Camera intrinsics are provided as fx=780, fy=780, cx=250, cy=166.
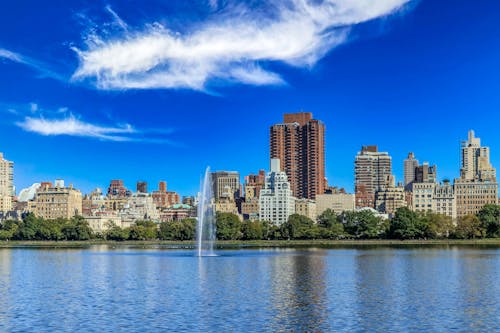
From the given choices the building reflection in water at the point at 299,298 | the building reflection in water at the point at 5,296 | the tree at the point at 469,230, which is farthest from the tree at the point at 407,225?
the building reflection in water at the point at 5,296

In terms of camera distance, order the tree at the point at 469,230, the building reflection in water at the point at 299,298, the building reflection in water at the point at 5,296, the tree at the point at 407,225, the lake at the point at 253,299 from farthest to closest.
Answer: the tree at the point at 407,225 < the tree at the point at 469,230 < the building reflection in water at the point at 5,296 < the building reflection in water at the point at 299,298 < the lake at the point at 253,299

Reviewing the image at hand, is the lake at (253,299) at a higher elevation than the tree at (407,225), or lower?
lower

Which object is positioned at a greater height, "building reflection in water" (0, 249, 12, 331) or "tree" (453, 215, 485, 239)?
"tree" (453, 215, 485, 239)

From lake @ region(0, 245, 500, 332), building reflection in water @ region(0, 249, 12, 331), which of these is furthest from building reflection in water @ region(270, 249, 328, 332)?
building reflection in water @ region(0, 249, 12, 331)

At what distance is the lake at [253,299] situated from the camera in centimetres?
4609

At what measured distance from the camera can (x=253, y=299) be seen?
57.3 metres

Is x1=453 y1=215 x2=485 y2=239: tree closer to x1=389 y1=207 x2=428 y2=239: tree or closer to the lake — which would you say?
x1=389 y1=207 x2=428 y2=239: tree

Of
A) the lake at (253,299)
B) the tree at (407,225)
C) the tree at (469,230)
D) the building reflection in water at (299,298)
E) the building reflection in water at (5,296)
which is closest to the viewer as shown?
the lake at (253,299)

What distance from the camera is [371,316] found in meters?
48.7

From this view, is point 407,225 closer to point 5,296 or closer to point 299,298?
point 299,298

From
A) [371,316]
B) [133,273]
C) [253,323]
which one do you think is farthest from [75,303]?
[133,273]

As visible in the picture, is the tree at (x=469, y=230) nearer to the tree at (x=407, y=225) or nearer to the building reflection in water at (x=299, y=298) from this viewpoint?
the tree at (x=407, y=225)

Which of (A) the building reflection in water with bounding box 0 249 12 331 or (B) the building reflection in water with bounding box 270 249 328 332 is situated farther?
(A) the building reflection in water with bounding box 0 249 12 331

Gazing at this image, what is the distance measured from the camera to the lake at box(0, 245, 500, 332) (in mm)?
46094
